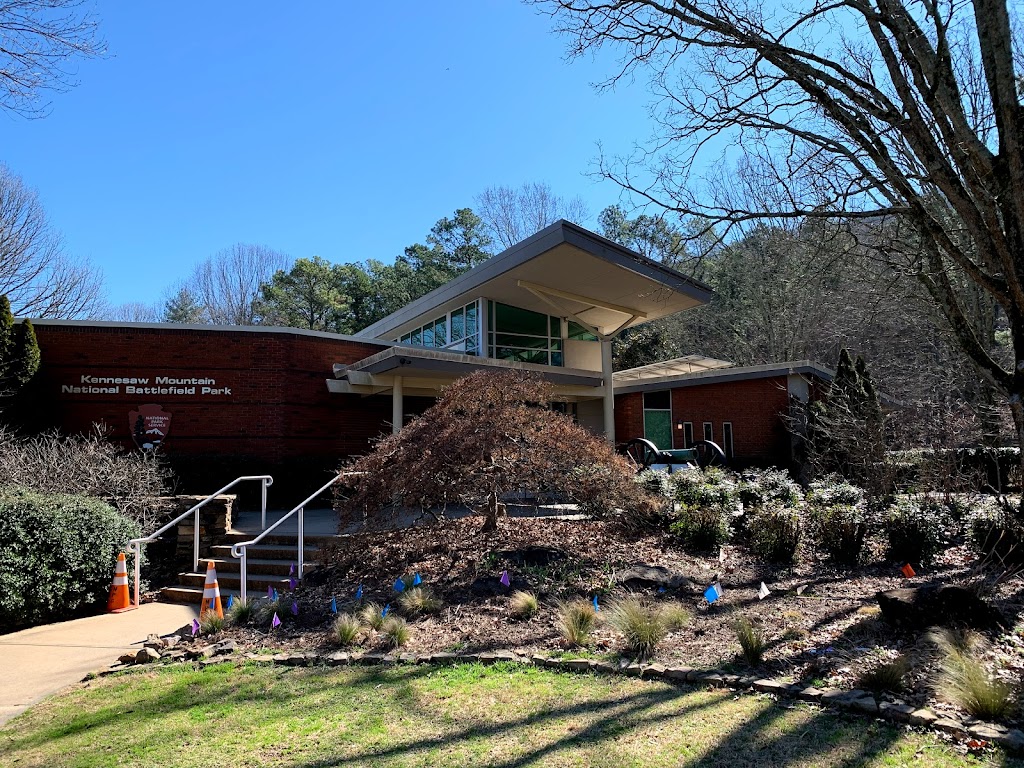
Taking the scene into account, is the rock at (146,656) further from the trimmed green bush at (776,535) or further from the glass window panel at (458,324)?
the glass window panel at (458,324)

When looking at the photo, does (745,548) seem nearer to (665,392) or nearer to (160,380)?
(160,380)

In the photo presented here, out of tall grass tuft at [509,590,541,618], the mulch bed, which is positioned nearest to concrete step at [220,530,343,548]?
the mulch bed

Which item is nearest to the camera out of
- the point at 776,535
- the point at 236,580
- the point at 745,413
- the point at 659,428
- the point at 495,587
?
the point at 495,587

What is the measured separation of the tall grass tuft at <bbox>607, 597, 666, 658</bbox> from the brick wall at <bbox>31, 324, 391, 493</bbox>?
11060 millimetres

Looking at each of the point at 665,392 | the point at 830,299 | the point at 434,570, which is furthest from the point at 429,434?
the point at 830,299

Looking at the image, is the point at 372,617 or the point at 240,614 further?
the point at 240,614

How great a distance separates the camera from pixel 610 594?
6484 millimetres

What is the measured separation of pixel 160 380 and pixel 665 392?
50.8 ft

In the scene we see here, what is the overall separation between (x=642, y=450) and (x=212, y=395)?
39.6 feet

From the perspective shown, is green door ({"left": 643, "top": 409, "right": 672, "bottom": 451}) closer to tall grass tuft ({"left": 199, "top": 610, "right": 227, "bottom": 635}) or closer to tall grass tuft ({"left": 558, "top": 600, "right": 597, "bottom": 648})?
tall grass tuft ({"left": 558, "top": 600, "right": 597, "bottom": 648})

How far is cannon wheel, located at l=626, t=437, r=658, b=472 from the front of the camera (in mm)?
14073

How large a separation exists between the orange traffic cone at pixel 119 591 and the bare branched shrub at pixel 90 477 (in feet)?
4.84

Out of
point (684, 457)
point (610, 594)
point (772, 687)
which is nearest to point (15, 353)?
point (610, 594)

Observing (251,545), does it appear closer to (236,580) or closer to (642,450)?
(236,580)
